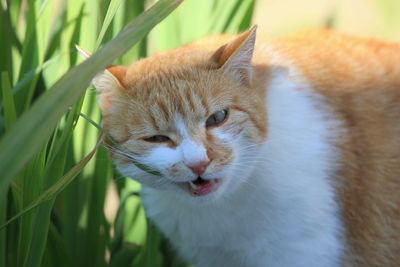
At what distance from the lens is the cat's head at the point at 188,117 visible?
4.06ft

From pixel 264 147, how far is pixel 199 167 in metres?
0.23

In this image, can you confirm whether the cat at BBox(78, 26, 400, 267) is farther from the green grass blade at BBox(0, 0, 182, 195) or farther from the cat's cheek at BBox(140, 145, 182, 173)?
the green grass blade at BBox(0, 0, 182, 195)

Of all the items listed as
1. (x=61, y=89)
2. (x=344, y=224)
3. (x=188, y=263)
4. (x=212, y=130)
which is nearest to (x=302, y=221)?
(x=344, y=224)

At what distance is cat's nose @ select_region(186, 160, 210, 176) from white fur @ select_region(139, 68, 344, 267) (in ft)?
0.49

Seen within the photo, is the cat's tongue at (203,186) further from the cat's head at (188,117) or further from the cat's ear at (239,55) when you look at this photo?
the cat's ear at (239,55)

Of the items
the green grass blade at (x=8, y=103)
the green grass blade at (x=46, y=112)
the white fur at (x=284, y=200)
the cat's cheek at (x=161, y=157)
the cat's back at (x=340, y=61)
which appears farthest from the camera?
the cat's back at (x=340, y=61)

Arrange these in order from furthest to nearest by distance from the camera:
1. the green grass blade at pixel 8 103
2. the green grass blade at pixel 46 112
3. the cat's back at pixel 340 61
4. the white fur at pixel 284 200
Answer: the cat's back at pixel 340 61
the white fur at pixel 284 200
the green grass blade at pixel 8 103
the green grass blade at pixel 46 112

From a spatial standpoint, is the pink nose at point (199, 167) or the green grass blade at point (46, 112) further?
the pink nose at point (199, 167)

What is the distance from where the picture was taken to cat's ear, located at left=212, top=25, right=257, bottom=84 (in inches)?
49.6

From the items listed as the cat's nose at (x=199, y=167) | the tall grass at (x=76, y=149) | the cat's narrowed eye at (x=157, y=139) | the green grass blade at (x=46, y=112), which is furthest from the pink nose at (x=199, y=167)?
the green grass blade at (x=46, y=112)

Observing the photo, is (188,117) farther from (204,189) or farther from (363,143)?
(363,143)

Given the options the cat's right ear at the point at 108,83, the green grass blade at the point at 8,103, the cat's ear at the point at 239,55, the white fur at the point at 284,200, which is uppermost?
the cat's ear at the point at 239,55

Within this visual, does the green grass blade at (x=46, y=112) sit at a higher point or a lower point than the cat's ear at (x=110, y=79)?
lower

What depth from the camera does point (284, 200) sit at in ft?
4.54
